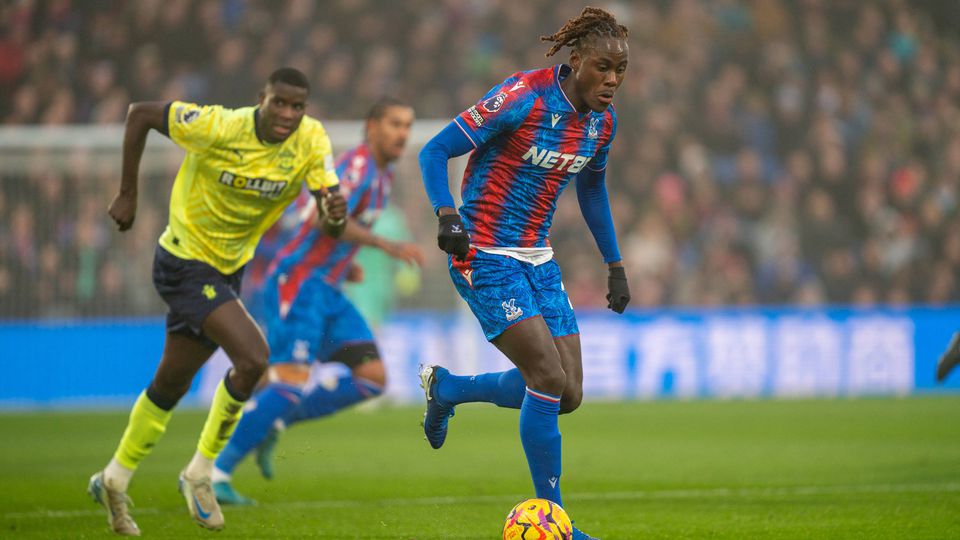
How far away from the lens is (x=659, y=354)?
1609cm

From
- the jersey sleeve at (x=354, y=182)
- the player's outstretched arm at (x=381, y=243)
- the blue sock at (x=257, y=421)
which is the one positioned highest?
the jersey sleeve at (x=354, y=182)

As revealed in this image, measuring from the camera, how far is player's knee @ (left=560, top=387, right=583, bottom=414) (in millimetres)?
5859

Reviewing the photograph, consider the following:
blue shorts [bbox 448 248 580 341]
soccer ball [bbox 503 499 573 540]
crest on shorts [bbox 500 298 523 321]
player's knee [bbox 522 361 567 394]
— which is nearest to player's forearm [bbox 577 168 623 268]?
blue shorts [bbox 448 248 580 341]

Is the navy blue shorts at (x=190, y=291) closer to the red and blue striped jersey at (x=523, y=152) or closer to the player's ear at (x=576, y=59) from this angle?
the red and blue striped jersey at (x=523, y=152)

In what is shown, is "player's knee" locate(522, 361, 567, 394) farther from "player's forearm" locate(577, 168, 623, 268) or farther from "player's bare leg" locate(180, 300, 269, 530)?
"player's bare leg" locate(180, 300, 269, 530)

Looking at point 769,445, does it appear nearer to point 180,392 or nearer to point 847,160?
point 180,392

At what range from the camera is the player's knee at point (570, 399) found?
231 inches

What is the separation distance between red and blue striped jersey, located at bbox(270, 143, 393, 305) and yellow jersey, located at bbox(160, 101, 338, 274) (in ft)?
5.47

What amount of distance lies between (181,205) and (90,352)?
30.0 feet

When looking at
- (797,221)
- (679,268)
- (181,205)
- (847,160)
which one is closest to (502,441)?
(181,205)

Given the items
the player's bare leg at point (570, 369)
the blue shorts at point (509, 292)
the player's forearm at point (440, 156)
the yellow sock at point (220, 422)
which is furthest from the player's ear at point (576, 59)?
the yellow sock at point (220, 422)

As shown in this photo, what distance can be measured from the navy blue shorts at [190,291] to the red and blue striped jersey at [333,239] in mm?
1782

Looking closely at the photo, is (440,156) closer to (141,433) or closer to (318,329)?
(141,433)

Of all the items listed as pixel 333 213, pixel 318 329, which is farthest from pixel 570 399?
pixel 318 329
